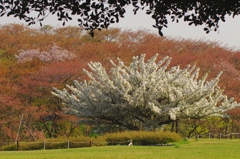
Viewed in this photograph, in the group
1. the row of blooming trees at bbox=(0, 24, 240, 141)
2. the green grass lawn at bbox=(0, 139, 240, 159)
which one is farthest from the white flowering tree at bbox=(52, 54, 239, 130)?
the green grass lawn at bbox=(0, 139, 240, 159)

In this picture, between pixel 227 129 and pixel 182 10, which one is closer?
pixel 182 10

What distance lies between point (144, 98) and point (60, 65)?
722 cm

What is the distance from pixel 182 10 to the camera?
8.32 m

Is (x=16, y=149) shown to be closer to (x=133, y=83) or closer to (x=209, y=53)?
(x=133, y=83)

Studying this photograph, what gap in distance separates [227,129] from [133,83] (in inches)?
503

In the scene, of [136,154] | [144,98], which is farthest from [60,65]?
[136,154]

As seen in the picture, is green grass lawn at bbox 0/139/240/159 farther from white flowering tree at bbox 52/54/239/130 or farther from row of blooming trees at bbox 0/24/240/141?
row of blooming trees at bbox 0/24/240/141

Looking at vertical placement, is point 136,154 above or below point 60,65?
below

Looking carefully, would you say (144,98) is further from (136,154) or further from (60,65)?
(136,154)

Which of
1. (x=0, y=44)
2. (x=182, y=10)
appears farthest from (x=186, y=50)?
(x=182, y=10)

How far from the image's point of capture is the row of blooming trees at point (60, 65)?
1152 inches

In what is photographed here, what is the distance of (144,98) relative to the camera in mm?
25641

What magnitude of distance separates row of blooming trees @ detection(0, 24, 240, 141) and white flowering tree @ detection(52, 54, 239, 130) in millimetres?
1094

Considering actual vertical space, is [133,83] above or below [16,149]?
above
